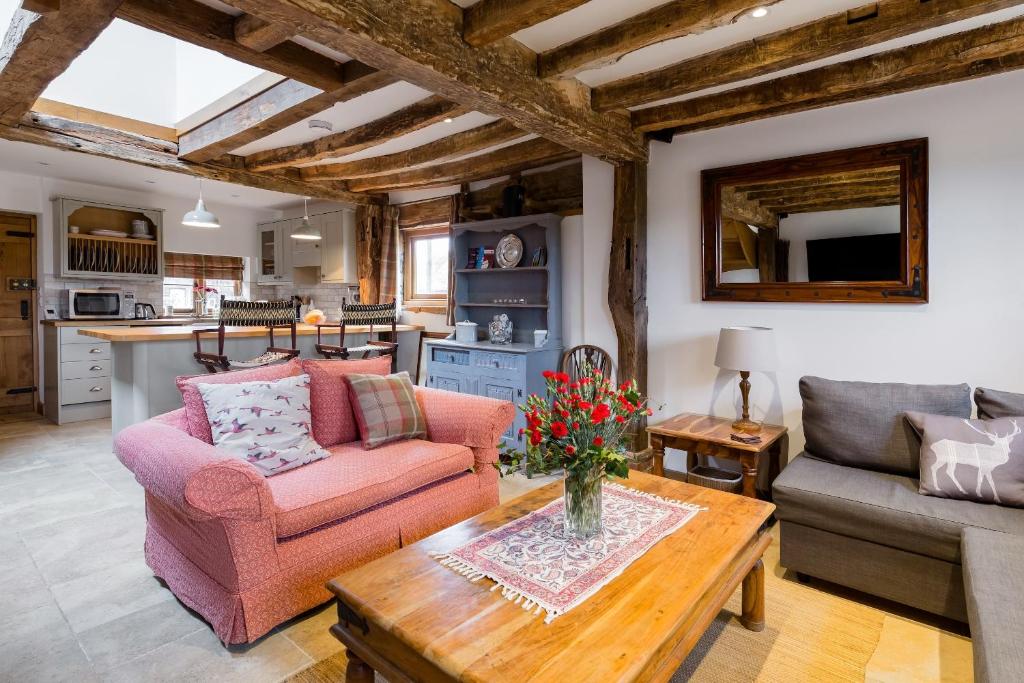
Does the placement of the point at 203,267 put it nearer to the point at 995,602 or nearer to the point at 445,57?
the point at 445,57

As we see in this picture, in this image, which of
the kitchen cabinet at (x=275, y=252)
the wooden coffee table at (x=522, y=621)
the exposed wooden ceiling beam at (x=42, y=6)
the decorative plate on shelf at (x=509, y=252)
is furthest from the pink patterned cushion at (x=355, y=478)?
the kitchen cabinet at (x=275, y=252)

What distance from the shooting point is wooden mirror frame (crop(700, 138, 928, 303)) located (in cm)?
278

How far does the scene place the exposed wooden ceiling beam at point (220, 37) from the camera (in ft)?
7.79

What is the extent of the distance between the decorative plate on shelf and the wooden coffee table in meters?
3.09

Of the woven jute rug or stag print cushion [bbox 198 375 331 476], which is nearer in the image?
the woven jute rug

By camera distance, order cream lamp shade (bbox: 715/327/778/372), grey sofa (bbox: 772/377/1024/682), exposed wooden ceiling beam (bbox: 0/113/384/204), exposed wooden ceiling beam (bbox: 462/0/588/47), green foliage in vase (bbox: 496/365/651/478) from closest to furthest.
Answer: green foliage in vase (bbox: 496/365/651/478), grey sofa (bbox: 772/377/1024/682), exposed wooden ceiling beam (bbox: 462/0/588/47), cream lamp shade (bbox: 715/327/778/372), exposed wooden ceiling beam (bbox: 0/113/384/204)

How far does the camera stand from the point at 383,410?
2770 mm

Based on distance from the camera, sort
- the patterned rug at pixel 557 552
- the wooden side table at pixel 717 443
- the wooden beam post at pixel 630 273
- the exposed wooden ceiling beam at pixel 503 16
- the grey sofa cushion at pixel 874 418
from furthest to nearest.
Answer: the wooden beam post at pixel 630 273, the wooden side table at pixel 717 443, the grey sofa cushion at pixel 874 418, the exposed wooden ceiling beam at pixel 503 16, the patterned rug at pixel 557 552

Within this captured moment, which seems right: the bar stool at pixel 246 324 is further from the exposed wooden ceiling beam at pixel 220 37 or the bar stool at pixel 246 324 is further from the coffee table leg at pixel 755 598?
the coffee table leg at pixel 755 598

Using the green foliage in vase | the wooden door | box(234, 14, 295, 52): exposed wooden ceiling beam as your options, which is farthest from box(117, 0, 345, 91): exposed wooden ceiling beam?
the wooden door

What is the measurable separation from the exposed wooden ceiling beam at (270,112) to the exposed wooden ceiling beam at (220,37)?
4.3 inches

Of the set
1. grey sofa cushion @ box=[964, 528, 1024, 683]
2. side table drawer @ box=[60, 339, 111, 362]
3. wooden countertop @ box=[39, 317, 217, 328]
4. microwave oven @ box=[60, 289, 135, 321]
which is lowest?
grey sofa cushion @ box=[964, 528, 1024, 683]

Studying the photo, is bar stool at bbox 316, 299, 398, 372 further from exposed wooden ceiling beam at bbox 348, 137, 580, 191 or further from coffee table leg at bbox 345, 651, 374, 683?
coffee table leg at bbox 345, 651, 374, 683

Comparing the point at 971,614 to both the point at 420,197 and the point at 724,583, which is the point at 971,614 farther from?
the point at 420,197
